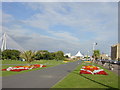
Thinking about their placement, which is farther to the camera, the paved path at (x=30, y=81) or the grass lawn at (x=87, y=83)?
the grass lawn at (x=87, y=83)

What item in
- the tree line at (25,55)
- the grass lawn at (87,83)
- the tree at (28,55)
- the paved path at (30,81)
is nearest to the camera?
the paved path at (30,81)

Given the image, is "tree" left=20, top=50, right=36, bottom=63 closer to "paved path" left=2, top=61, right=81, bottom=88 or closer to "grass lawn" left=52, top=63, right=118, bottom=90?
"paved path" left=2, top=61, right=81, bottom=88

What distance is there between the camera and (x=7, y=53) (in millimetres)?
73375

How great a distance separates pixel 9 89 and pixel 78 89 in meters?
4.10

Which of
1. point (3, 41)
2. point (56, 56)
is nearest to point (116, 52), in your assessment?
point (56, 56)

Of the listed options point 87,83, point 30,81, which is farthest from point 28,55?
point 87,83

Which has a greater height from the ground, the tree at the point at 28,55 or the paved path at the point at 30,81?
the tree at the point at 28,55

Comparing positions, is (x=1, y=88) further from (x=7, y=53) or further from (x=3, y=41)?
(x=7, y=53)

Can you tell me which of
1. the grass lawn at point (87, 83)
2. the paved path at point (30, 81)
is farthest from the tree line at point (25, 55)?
the grass lawn at point (87, 83)

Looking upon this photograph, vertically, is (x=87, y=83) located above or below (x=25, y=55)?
below

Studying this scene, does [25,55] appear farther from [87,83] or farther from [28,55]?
[87,83]

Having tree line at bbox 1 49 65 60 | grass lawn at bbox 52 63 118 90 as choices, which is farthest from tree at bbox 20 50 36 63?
grass lawn at bbox 52 63 118 90

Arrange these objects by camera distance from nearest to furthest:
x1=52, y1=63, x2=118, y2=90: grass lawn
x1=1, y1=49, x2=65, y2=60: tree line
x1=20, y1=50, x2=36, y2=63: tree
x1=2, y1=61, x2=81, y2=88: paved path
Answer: x1=2, y1=61, x2=81, y2=88: paved path
x1=52, y1=63, x2=118, y2=90: grass lawn
x1=20, y1=50, x2=36, y2=63: tree
x1=1, y1=49, x2=65, y2=60: tree line

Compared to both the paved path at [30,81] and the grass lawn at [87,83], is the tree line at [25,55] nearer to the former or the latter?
the paved path at [30,81]
